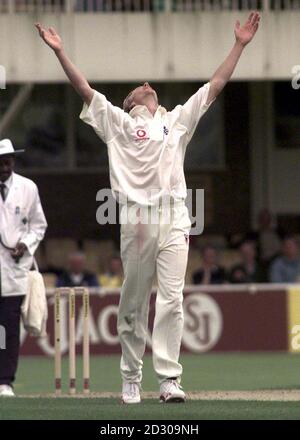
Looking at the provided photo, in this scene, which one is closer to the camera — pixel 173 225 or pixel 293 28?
pixel 173 225

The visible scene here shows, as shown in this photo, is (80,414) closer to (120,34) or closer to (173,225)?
(173,225)

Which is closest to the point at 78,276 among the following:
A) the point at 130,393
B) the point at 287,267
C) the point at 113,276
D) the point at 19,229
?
the point at 113,276

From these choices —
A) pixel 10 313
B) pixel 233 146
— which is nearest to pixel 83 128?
pixel 233 146

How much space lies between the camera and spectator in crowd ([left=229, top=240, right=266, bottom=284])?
65.0ft

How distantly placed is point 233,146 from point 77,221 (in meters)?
2.71

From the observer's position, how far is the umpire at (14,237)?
1163 cm

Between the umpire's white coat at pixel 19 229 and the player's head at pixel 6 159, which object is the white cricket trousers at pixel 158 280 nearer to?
the umpire's white coat at pixel 19 229

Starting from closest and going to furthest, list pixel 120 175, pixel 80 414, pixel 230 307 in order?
pixel 80 414 < pixel 120 175 < pixel 230 307

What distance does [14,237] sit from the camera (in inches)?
462

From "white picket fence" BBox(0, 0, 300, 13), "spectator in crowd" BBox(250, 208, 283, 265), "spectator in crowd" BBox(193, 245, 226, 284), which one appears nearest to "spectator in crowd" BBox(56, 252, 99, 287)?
"spectator in crowd" BBox(193, 245, 226, 284)

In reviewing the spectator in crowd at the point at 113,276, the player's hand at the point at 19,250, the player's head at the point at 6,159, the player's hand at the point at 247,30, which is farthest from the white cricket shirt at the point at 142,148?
the spectator in crowd at the point at 113,276

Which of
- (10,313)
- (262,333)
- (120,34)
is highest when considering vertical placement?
(120,34)

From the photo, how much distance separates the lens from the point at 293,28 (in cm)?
2011
